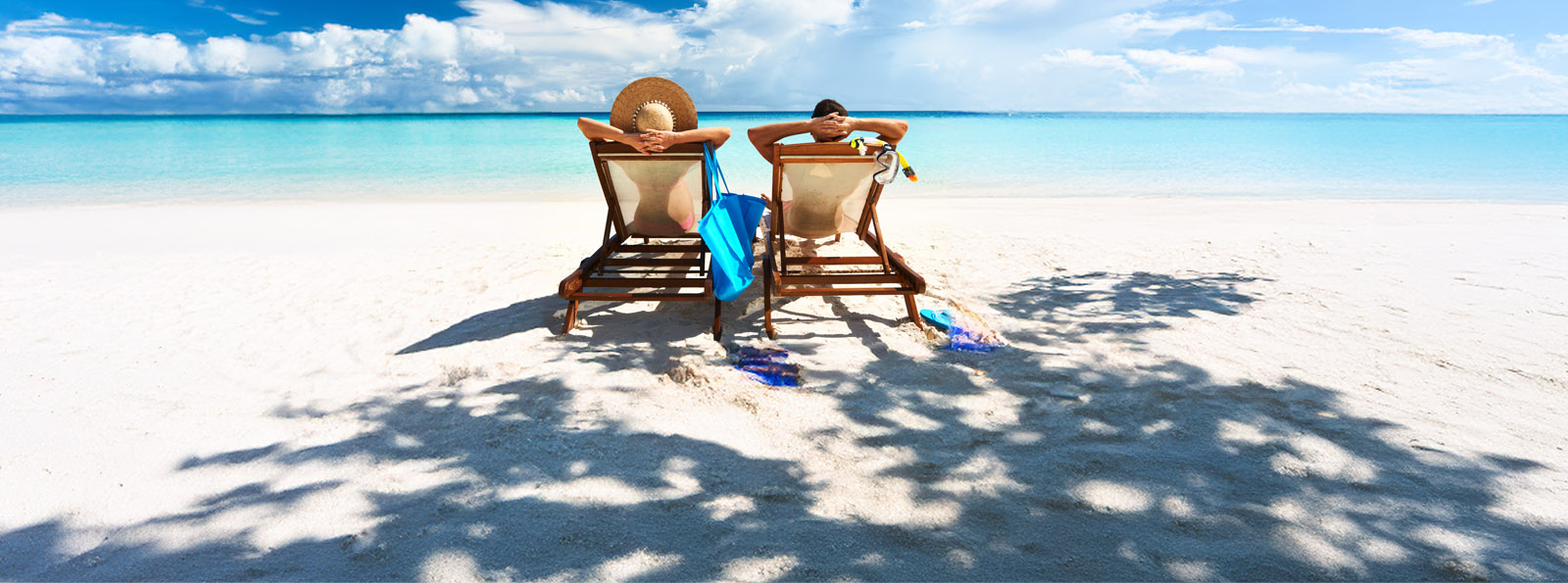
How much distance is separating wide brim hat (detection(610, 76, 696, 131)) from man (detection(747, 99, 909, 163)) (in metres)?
0.60

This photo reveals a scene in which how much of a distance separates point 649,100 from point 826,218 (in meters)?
1.41

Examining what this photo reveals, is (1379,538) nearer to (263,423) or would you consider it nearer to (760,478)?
(760,478)

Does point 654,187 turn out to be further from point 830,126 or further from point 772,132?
point 830,126

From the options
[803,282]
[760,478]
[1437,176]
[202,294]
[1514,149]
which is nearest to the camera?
[760,478]

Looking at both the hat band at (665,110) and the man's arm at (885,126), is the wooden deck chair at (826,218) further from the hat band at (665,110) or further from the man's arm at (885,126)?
the hat band at (665,110)

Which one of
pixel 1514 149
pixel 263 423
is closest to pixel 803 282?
A: pixel 263 423

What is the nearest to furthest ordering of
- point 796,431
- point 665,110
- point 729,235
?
point 796,431 < point 729,235 < point 665,110

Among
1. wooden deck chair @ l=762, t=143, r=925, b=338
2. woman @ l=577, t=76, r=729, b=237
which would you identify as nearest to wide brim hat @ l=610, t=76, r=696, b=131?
woman @ l=577, t=76, r=729, b=237

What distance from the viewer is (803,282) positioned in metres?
4.43

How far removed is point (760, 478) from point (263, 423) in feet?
7.28

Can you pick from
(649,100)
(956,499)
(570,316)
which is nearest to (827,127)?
(649,100)

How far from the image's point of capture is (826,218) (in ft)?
15.9

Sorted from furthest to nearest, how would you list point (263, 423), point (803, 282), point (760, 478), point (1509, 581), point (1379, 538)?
point (803, 282) < point (263, 423) < point (760, 478) < point (1379, 538) < point (1509, 581)

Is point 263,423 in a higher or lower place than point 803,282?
lower
